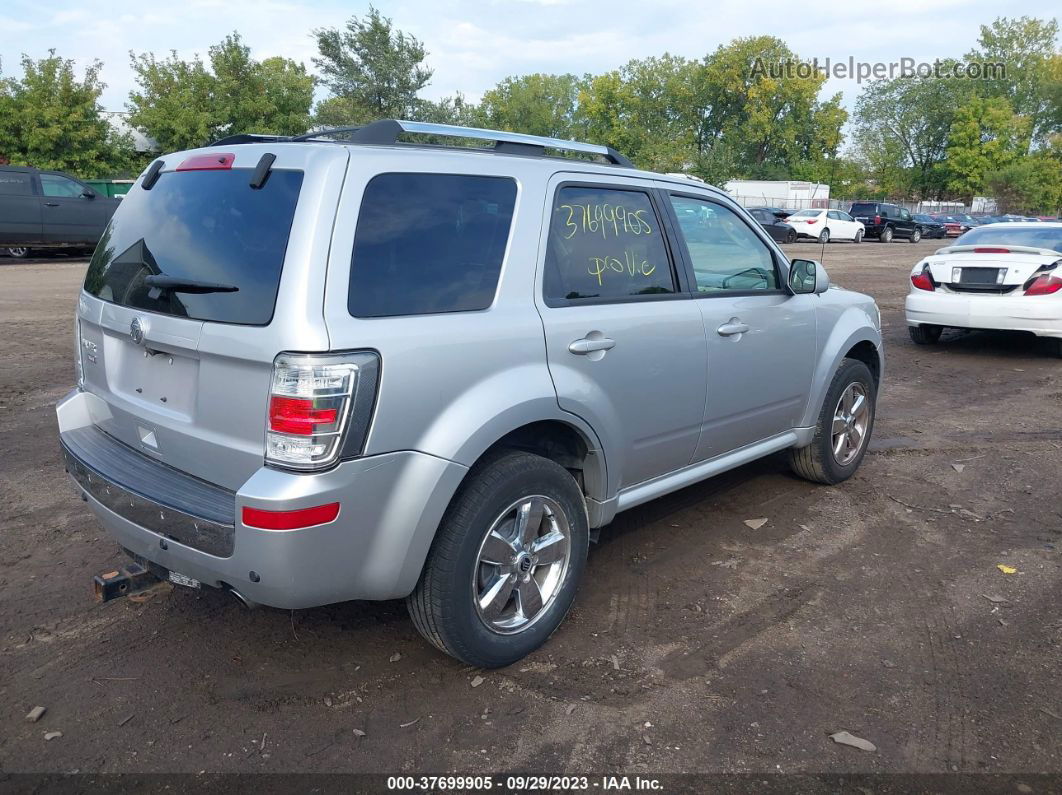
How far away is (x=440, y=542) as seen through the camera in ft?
9.77

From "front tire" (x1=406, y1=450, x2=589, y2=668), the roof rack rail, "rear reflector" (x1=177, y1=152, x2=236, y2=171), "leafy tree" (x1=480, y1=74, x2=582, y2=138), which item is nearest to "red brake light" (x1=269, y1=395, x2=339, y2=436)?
"front tire" (x1=406, y1=450, x2=589, y2=668)

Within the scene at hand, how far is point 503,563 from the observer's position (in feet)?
10.6

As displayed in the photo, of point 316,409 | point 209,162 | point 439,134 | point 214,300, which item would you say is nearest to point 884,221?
point 439,134

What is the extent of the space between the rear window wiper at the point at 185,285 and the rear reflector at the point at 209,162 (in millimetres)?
420

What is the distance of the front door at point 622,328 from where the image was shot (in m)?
3.37

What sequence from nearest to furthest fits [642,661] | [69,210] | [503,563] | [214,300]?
[214,300] < [503,563] < [642,661] < [69,210]

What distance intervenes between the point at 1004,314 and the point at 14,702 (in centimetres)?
929

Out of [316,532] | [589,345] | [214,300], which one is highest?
[214,300]

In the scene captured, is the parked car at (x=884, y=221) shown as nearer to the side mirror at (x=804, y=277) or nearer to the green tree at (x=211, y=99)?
the green tree at (x=211, y=99)

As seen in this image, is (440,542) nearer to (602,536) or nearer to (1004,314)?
(602,536)

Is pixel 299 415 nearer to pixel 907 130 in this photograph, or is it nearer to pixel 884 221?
pixel 884 221

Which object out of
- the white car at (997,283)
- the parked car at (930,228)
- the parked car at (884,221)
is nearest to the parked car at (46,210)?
the white car at (997,283)

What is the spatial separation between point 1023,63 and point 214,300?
297 ft

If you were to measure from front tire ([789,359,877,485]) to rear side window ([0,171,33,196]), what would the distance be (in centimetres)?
1754
